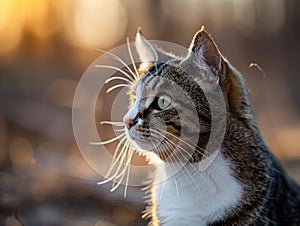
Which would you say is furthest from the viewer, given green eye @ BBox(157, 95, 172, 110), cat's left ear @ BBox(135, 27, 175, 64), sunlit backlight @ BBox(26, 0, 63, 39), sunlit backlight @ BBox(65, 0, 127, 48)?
sunlit backlight @ BBox(65, 0, 127, 48)

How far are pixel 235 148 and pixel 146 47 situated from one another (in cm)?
70

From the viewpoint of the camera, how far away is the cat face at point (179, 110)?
8.92ft

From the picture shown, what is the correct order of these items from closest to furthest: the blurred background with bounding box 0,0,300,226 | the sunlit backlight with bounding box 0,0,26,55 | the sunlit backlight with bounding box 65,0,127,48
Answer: the blurred background with bounding box 0,0,300,226, the sunlit backlight with bounding box 0,0,26,55, the sunlit backlight with bounding box 65,0,127,48

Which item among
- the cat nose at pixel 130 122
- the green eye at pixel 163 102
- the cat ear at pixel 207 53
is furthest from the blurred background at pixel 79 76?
the cat ear at pixel 207 53

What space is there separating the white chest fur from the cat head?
8 centimetres

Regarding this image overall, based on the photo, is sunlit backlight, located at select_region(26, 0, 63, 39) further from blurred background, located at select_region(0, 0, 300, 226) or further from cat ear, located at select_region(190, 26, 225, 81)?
cat ear, located at select_region(190, 26, 225, 81)

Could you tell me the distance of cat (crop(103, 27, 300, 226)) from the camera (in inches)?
107

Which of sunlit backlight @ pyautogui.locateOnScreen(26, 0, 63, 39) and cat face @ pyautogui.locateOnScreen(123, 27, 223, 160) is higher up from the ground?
sunlit backlight @ pyautogui.locateOnScreen(26, 0, 63, 39)

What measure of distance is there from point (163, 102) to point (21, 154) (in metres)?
3.59

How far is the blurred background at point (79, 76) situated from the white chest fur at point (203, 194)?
936 millimetres

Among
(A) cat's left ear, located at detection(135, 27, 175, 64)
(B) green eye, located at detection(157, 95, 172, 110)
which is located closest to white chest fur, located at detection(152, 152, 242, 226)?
(B) green eye, located at detection(157, 95, 172, 110)

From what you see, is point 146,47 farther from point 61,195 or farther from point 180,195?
point 61,195

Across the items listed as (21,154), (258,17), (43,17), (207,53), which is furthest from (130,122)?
(258,17)

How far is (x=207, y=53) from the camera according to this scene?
2691 millimetres
